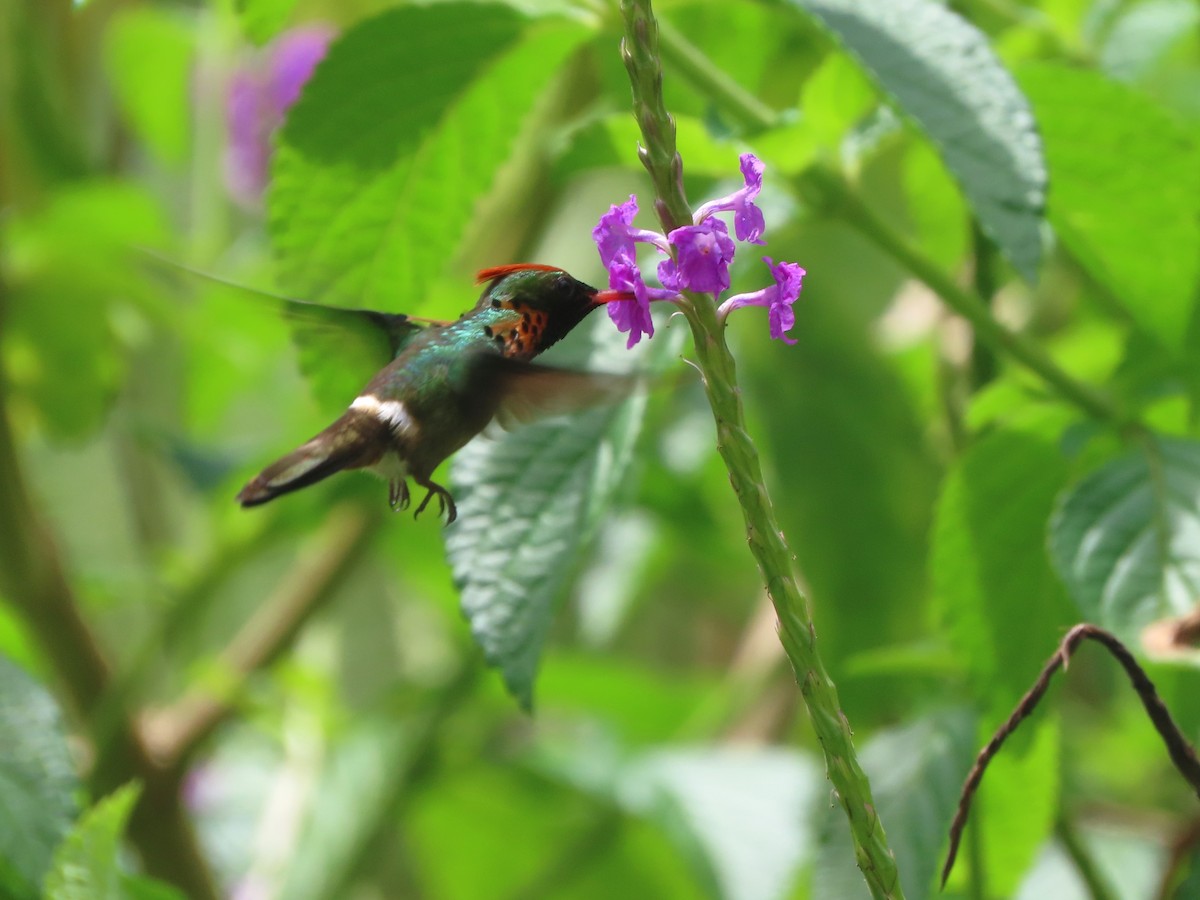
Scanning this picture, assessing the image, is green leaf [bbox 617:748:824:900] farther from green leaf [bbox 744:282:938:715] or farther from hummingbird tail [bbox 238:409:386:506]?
hummingbird tail [bbox 238:409:386:506]

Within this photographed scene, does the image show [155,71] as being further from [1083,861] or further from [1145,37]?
[1083,861]

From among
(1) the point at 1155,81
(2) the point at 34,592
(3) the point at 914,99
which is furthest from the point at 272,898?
(1) the point at 1155,81

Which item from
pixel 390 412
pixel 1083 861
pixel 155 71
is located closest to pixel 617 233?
pixel 390 412

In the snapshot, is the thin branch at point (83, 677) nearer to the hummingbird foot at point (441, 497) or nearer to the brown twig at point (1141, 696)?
the hummingbird foot at point (441, 497)

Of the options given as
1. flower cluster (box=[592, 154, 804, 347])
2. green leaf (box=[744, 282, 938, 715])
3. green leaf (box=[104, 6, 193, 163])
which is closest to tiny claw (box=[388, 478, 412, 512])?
flower cluster (box=[592, 154, 804, 347])

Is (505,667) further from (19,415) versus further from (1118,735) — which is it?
(1118,735)

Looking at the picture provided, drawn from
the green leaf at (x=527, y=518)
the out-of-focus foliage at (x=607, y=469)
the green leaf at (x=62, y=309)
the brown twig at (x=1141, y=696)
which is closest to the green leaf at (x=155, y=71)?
the out-of-focus foliage at (x=607, y=469)

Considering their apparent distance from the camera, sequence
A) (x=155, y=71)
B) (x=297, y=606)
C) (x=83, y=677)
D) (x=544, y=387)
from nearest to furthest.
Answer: (x=544, y=387) < (x=83, y=677) < (x=297, y=606) < (x=155, y=71)
